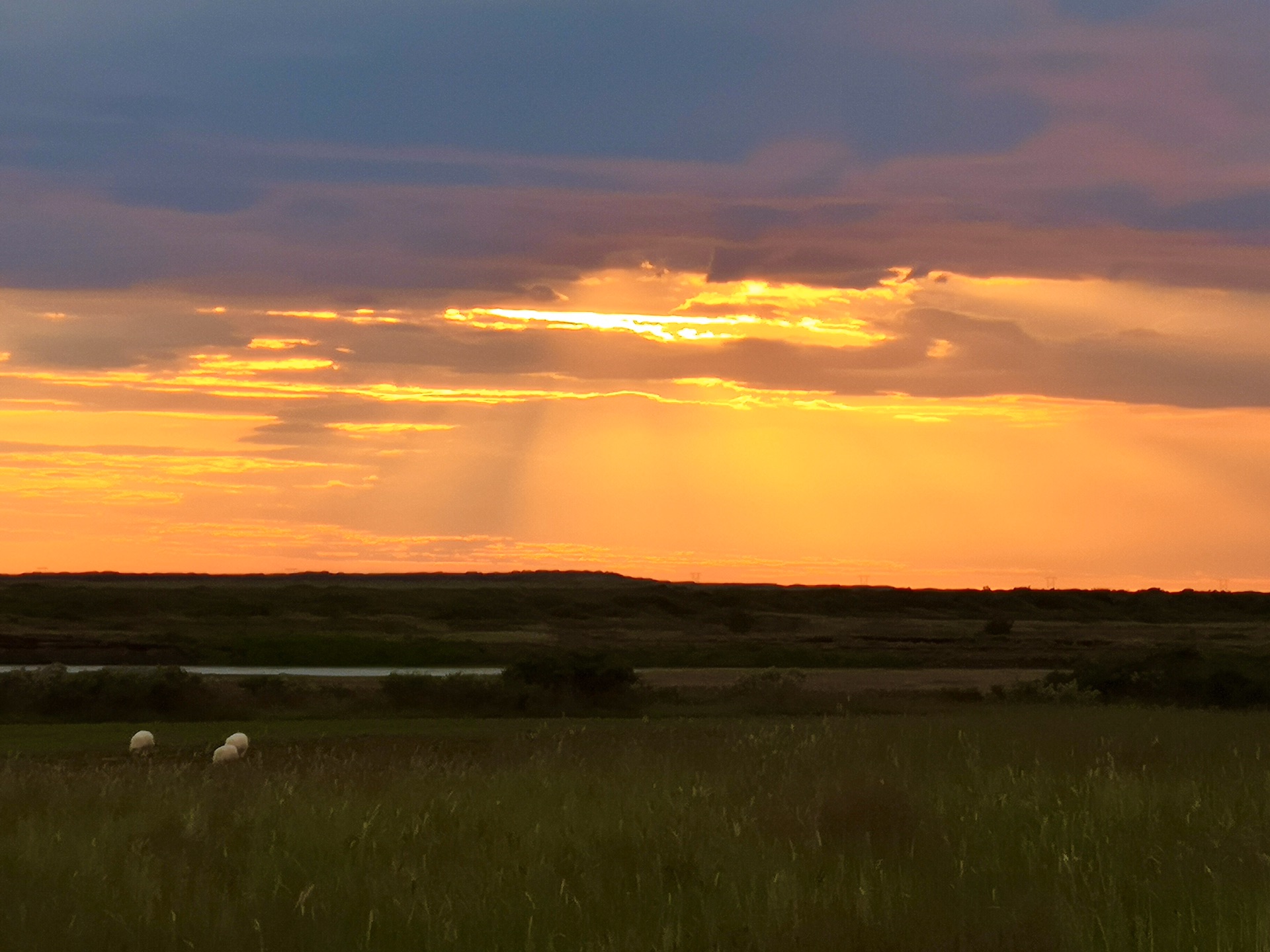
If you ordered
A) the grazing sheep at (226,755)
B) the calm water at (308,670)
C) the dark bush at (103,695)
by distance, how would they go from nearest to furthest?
1. the grazing sheep at (226,755)
2. the dark bush at (103,695)
3. the calm water at (308,670)

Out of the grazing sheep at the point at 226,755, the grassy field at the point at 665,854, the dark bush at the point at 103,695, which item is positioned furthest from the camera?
the dark bush at the point at 103,695

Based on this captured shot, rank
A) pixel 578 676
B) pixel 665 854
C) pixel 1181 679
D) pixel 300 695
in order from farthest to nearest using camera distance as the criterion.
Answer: pixel 578 676
pixel 1181 679
pixel 300 695
pixel 665 854

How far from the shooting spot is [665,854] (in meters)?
8.48

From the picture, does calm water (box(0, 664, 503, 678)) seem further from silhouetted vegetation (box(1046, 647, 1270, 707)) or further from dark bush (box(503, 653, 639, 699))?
silhouetted vegetation (box(1046, 647, 1270, 707))

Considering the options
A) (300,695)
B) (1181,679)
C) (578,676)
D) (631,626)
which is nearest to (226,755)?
(300,695)

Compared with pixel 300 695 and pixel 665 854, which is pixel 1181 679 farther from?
pixel 665 854

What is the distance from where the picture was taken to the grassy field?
6770 millimetres

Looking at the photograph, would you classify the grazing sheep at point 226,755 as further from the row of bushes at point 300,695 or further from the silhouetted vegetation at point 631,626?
the silhouetted vegetation at point 631,626

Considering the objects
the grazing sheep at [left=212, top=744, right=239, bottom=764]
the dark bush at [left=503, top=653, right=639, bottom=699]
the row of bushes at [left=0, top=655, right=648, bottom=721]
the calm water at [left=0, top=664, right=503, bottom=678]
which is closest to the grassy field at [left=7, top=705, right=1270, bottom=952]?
the grazing sheep at [left=212, top=744, right=239, bottom=764]

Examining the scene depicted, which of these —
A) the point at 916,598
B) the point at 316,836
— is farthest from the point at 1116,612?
the point at 316,836

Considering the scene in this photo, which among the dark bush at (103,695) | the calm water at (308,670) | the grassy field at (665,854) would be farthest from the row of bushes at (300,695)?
the grassy field at (665,854)

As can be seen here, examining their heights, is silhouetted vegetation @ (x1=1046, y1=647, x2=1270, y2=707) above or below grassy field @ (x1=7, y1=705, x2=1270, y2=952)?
below

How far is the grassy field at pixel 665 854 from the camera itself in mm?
6770

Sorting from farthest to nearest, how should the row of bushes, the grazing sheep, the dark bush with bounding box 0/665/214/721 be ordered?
the row of bushes < the dark bush with bounding box 0/665/214/721 < the grazing sheep
